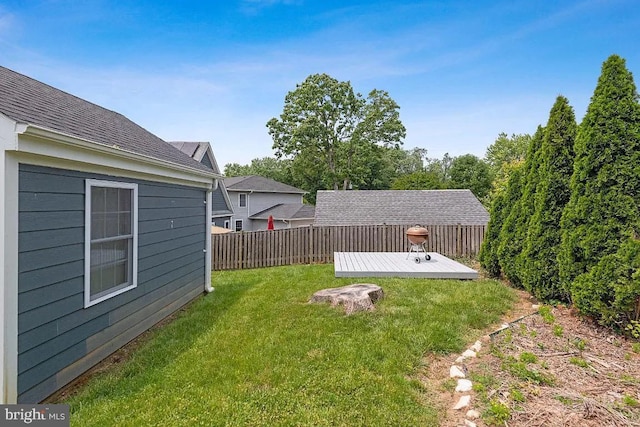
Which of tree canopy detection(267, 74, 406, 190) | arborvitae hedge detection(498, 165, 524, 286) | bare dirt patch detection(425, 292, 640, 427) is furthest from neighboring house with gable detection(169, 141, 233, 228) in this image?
tree canopy detection(267, 74, 406, 190)

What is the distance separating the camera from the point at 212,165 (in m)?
16.0

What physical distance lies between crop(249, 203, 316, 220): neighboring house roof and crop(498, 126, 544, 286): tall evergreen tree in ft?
63.4

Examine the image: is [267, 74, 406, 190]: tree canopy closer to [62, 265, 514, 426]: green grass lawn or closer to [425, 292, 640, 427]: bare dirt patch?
[62, 265, 514, 426]: green grass lawn

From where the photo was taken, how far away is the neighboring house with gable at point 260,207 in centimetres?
2588

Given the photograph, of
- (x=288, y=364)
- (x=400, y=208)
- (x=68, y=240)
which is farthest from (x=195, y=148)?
(x=288, y=364)

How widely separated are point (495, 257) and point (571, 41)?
6152mm

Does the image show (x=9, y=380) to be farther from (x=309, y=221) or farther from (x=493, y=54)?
(x=309, y=221)

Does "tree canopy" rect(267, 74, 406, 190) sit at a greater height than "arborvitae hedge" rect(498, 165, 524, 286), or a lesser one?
greater

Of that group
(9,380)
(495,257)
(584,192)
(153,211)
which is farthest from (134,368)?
(495,257)

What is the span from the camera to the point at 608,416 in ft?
8.07

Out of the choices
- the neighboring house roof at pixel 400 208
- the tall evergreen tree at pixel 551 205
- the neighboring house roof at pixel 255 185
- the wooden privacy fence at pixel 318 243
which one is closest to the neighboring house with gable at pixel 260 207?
the neighboring house roof at pixel 255 185

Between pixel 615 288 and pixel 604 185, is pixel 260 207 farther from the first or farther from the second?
pixel 615 288

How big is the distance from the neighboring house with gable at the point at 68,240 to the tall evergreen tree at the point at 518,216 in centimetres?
661

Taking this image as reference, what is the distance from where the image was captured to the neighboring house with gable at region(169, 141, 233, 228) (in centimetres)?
1410
